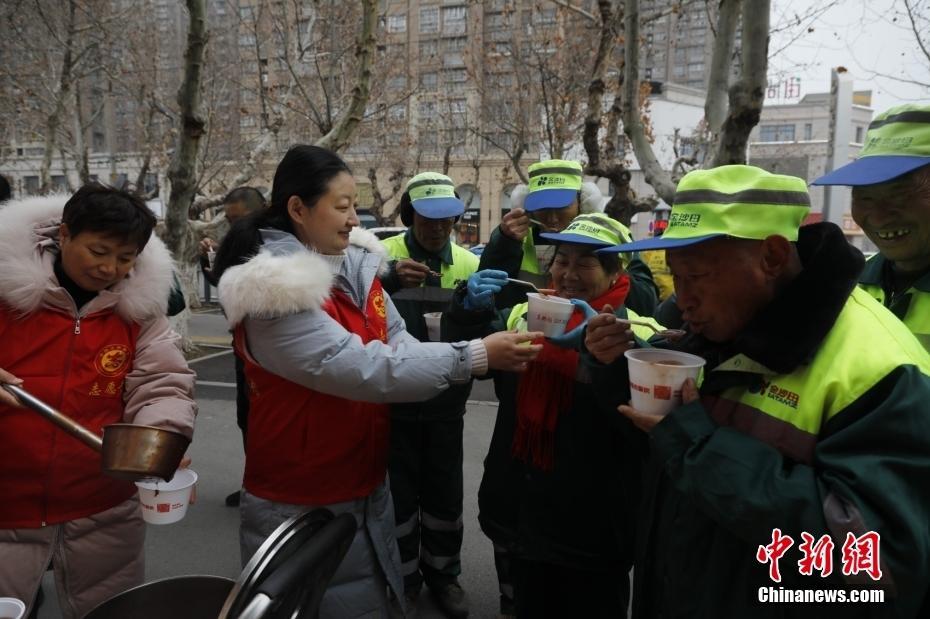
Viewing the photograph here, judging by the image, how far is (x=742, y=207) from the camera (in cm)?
139

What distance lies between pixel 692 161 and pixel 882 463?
13.8m

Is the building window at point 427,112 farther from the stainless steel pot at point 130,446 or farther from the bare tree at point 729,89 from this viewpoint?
the stainless steel pot at point 130,446

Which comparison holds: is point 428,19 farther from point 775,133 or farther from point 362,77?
point 775,133

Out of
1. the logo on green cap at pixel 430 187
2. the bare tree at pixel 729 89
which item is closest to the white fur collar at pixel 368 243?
the logo on green cap at pixel 430 187

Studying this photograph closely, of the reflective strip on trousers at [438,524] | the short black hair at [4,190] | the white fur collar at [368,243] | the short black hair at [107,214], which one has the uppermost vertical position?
the short black hair at [4,190]

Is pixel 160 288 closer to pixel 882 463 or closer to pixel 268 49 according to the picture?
pixel 882 463

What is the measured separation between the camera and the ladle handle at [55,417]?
5.98 feet

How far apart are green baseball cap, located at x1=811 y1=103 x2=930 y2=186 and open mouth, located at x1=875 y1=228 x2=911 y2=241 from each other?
0.21 m

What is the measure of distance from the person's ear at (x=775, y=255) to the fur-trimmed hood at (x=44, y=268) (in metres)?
2.00

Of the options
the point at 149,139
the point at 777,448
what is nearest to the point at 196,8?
the point at 777,448

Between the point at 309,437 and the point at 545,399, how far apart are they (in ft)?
2.76

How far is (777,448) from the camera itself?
4.29 ft

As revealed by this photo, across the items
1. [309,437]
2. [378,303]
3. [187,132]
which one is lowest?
[309,437]

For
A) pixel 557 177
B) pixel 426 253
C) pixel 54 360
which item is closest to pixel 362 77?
pixel 426 253
